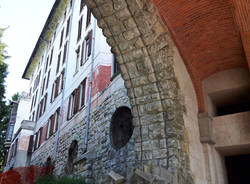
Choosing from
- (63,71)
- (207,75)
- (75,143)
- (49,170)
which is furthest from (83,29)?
(207,75)

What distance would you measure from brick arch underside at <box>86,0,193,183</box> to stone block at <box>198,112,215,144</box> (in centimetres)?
114

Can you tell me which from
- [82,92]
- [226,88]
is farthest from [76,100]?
[226,88]

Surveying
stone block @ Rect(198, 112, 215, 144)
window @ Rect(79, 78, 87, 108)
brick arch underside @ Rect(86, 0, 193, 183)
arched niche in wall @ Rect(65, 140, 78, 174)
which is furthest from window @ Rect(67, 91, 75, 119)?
brick arch underside @ Rect(86, 0, 193, 183)

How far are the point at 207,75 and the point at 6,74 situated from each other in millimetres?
11368

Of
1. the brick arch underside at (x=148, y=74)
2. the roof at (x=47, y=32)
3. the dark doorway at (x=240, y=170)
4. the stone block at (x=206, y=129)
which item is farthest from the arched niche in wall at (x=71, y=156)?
the roof at (x=47, y=32)

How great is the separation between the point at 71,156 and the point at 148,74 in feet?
25.2

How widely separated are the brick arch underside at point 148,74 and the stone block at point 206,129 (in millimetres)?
1138

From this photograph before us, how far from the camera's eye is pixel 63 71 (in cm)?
1698

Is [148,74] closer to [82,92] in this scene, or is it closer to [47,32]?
[82,92]

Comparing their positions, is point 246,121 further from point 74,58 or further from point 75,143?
point 74,58

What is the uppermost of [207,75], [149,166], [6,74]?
[6,74]

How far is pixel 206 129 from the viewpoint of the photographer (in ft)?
19.4

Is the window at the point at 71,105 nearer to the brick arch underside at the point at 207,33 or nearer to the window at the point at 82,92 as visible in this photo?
the window at the point at 82,92

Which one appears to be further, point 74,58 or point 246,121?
point 74,58
